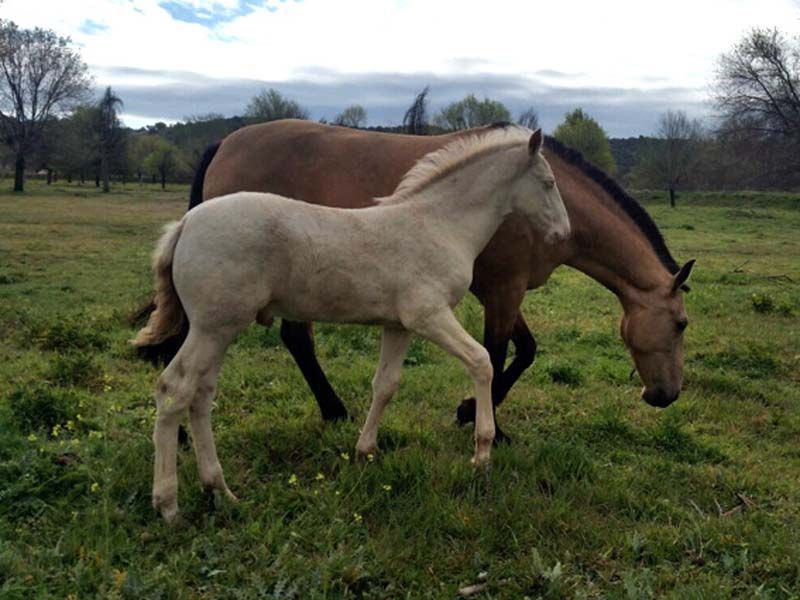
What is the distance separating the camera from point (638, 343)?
5.04 m

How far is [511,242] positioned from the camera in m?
4.73

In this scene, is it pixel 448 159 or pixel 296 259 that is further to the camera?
pixel 448 159

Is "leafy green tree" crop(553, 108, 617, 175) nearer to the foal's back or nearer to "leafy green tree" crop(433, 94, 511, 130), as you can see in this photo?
"leafy green tree" crop(433, 94, 511, 130)

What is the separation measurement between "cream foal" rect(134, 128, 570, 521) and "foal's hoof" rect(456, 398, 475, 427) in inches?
44.0

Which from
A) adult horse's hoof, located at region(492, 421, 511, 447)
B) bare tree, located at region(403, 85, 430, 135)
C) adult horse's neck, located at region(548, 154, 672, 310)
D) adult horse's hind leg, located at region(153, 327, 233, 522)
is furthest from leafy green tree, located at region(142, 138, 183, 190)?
adult horse's hind leg, located at region(153, 327, 233, 522)

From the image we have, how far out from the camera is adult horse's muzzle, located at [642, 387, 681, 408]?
4992 mm

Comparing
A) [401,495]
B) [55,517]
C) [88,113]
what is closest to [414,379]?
[401,495]

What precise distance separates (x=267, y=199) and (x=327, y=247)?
1.34 feet

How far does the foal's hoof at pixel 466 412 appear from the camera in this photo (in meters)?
5.05

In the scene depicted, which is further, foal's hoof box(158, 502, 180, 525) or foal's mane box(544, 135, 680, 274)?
foal's mane box(544, 135, 680, 274)

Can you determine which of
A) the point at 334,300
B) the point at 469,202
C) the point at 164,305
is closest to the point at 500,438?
the point at 469,202

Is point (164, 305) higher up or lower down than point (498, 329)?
higher up

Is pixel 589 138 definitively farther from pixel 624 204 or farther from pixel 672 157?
pixel 624 204

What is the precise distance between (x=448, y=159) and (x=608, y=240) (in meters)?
1.69
